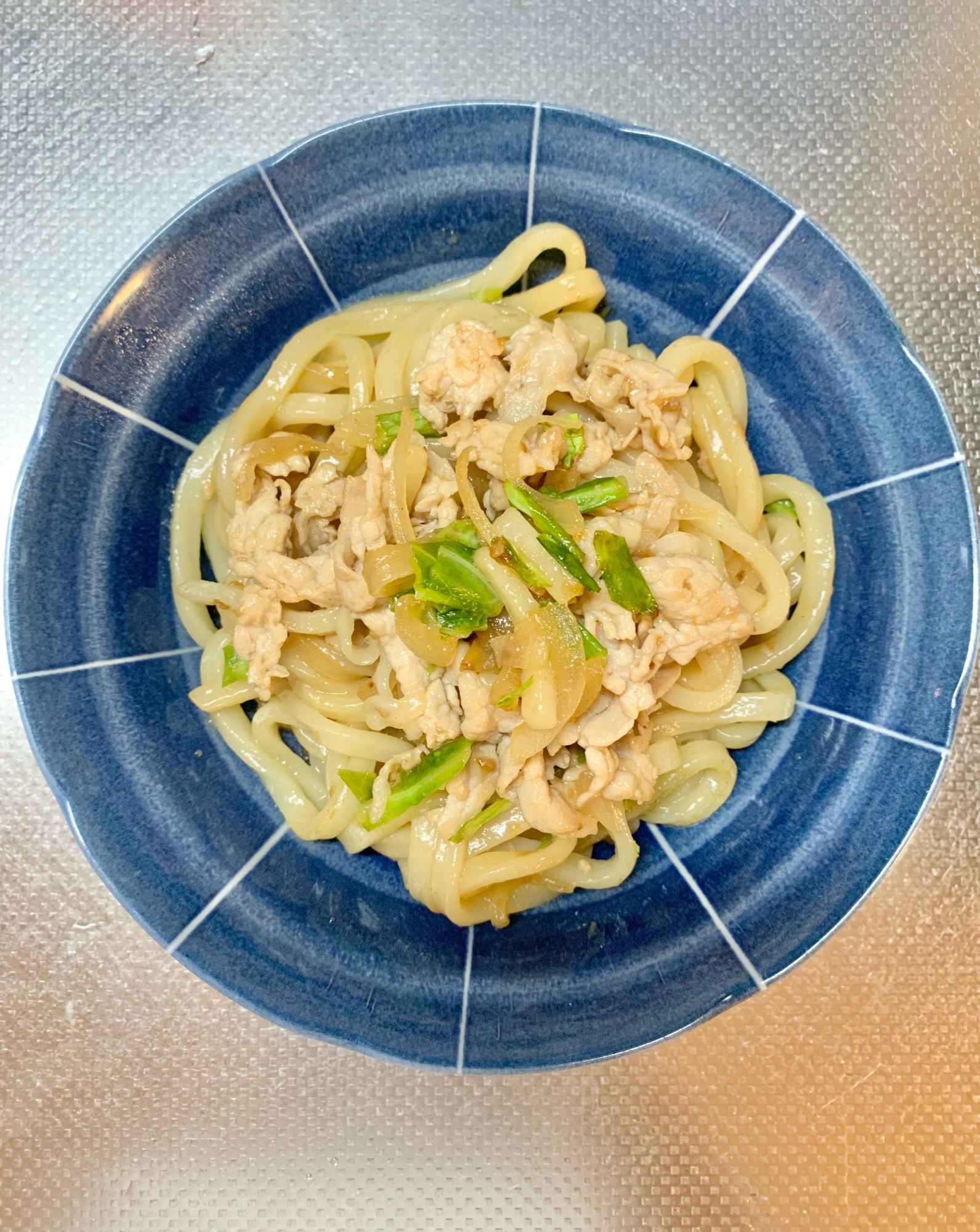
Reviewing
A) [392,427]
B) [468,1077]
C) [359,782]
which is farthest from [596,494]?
[468,1077]

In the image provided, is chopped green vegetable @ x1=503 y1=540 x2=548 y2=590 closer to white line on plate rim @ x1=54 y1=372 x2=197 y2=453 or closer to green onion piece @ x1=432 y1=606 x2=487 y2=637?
green onion piece @ x1=432 y1=606 x2=487 y2=637

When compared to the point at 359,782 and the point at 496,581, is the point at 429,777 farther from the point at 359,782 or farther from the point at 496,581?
the point at 496,581

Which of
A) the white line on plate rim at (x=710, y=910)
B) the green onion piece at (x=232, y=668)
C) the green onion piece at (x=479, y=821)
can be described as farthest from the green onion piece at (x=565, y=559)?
the green onion piece at (x=232, y=668)

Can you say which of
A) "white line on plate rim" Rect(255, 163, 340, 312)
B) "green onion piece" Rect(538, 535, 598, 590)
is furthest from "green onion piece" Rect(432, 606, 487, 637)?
"white line on plate rim" Rect(255, 163, 340, 312)

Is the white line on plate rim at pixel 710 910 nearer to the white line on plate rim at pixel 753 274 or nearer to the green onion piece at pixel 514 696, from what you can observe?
the green onion piece at pixel 514 696

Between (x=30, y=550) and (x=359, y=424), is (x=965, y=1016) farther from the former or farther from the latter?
(x=30, y=550)

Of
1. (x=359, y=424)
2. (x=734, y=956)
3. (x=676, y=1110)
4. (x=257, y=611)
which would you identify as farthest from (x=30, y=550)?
(x=676, y=1110)
